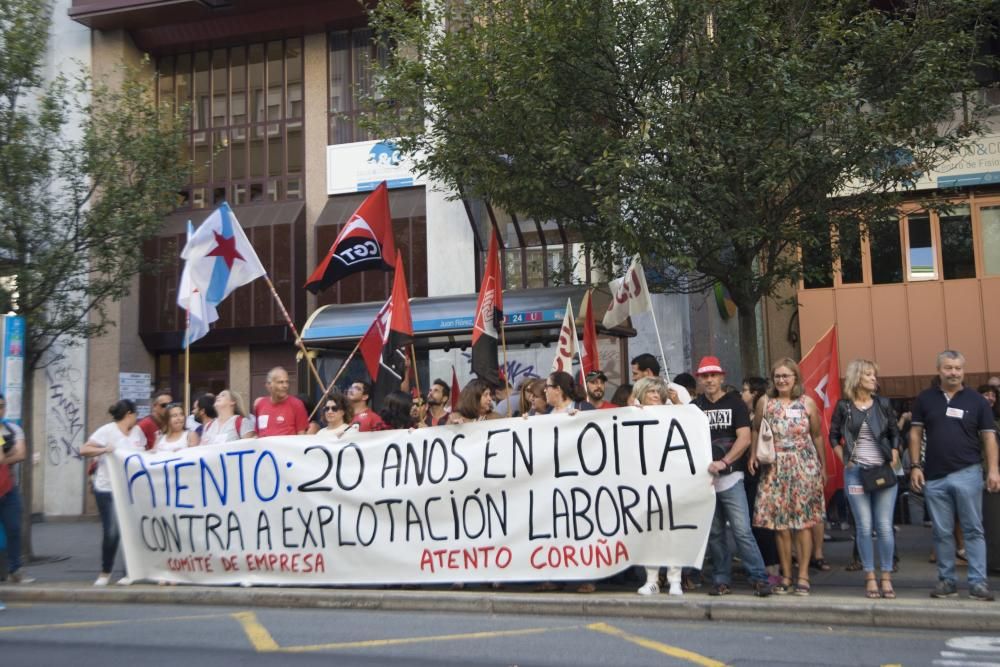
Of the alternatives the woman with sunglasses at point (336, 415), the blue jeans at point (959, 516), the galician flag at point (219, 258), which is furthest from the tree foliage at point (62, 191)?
the blue jeans at point (959, 516)

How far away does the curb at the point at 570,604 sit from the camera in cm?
671

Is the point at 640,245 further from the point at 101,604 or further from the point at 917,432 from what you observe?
the point at 101,604

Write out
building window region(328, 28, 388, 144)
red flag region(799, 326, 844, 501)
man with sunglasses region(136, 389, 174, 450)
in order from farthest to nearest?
building window region(328, 28, 388, 144) → man with sunglasses region(136, 389, 174, 450) → red flag region(799, 326, 844, 501)

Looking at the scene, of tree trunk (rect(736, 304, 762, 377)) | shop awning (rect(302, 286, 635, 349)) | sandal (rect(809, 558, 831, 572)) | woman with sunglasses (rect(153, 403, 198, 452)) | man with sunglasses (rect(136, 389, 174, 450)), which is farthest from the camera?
shop awning (rect(302, 286, 635, 349))

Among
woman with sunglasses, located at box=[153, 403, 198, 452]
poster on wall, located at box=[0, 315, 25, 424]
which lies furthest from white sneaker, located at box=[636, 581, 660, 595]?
poster on wall, located at box=[0, 315, 25, 424]

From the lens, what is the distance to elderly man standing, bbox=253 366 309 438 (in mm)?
9656

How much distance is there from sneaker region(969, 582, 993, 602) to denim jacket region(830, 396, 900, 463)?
3.33ft

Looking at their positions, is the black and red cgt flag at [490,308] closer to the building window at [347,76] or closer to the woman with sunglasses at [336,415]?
the woman with sunglasses at [336,415]

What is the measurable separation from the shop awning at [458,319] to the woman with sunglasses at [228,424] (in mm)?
5594

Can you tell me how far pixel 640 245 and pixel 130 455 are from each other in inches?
213

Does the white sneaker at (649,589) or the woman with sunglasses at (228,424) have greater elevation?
the woman with sunglasses at (228,424)

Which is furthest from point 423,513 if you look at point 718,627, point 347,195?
point 347,195

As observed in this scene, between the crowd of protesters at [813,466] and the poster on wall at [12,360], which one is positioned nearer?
the crowd of protesters at [813,466]

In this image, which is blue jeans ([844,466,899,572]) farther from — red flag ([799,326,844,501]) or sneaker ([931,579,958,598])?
red flag ([799,326,844,501])
